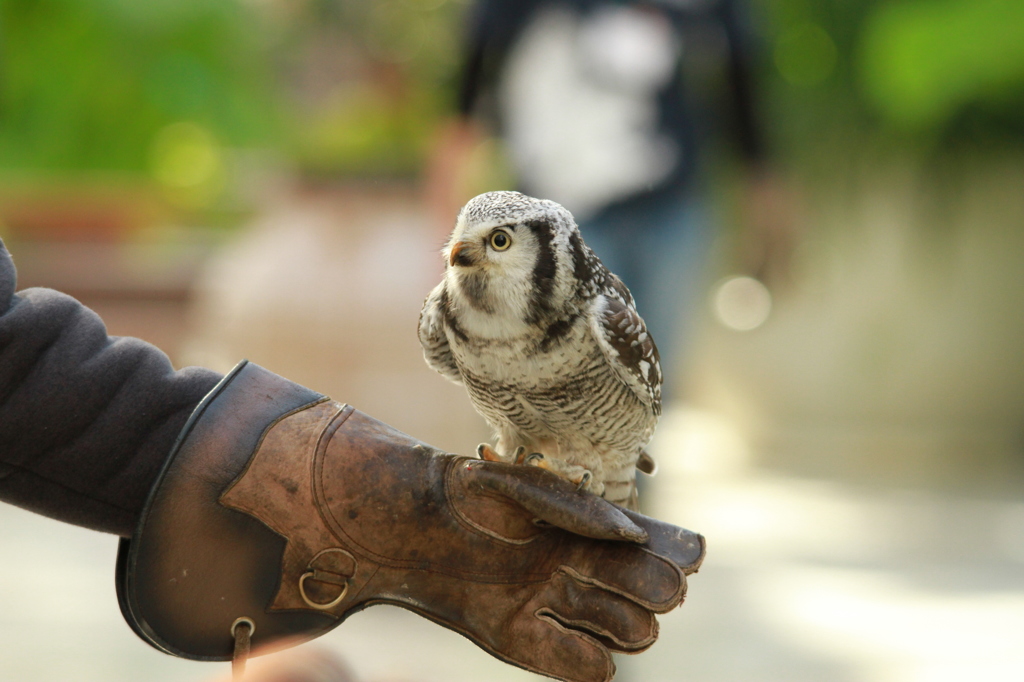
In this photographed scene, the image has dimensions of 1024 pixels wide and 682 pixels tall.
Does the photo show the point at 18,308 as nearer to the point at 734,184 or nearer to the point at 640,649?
the point at 640,649

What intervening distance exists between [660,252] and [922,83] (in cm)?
377

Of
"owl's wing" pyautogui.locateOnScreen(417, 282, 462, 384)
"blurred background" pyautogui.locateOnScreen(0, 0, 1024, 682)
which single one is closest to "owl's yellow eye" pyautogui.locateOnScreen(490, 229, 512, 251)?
"owl's wing" pyautogui.locateOnScreen(417, 282, 462, 384)

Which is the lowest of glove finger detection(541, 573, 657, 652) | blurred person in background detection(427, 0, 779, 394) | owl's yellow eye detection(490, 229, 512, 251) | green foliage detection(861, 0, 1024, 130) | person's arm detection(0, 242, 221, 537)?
person's arm detection(0, 242, 221, 537)

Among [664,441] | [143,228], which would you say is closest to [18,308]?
[664,441]

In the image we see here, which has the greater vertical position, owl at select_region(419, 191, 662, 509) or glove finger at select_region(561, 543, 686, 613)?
owl at select_region(419, 191, 662, 509)

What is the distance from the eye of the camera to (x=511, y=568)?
1.61 m

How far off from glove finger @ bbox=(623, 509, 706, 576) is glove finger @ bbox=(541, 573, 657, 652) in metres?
0.09

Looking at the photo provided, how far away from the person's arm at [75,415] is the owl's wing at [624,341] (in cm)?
73

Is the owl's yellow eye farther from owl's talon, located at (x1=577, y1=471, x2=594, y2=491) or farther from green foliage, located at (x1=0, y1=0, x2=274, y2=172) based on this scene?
green foliage, located at (x1=0, y1=0, x2=274, y2=172)

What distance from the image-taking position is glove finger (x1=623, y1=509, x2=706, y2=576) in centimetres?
154

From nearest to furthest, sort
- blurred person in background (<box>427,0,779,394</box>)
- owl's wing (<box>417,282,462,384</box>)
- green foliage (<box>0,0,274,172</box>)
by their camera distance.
→ owl's wing (<box>417,282,462,384</box>), blurred person in background (<box>427,0,779,394</box>), green foliage (<box>0,0,274,172</box>)

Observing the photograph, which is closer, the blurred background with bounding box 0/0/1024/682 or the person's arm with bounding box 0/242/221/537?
the person's arm with bounding box 0/242/221/537

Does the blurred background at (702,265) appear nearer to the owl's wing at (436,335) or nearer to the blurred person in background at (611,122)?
the blurred person in background at (611,122)

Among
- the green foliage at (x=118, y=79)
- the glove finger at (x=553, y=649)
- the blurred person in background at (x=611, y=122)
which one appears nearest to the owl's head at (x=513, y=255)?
the glove finger at (x=553, y=649)
